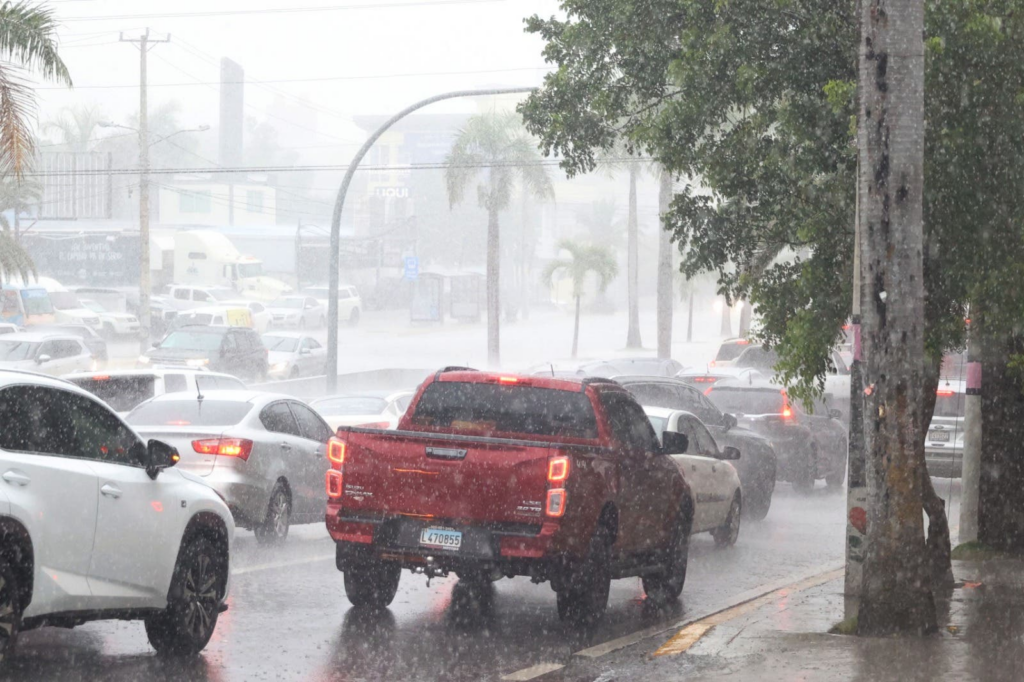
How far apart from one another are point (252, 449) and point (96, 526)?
644 centimetres

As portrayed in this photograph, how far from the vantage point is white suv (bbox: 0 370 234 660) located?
6883 millimetres

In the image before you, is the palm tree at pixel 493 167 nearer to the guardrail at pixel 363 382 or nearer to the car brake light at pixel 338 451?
the guardrail at pixel 363 382

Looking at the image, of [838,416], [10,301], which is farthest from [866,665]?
[10,301]

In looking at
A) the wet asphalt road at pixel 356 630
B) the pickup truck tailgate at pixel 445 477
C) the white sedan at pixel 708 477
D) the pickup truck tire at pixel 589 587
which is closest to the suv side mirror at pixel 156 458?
the wet asphalt road at pixel 356 630

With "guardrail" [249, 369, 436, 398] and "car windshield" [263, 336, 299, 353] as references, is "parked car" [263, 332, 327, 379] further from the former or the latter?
"guardrail" [249, 369, 436, 398]

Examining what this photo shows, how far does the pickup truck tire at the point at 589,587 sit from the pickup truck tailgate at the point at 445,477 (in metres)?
0.61

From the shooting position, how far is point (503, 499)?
9.35 meters

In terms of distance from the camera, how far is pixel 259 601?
10742mm

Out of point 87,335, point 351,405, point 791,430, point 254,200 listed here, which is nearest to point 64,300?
point 87,335

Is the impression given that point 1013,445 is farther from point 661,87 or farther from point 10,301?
point 10,301

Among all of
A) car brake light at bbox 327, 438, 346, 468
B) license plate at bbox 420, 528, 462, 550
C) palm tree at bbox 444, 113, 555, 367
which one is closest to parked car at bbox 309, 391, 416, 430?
car brake light at bbox 327, 438, 346, 468

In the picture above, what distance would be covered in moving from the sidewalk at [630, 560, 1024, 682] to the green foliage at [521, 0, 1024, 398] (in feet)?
6.49

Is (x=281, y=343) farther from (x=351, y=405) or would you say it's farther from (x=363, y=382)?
(x=351, y=405)

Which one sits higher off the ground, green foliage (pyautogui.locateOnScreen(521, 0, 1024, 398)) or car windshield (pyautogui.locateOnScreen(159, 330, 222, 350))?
green foliage (pyautogui.locateOnScreen(521, 0, 1024, 398))
